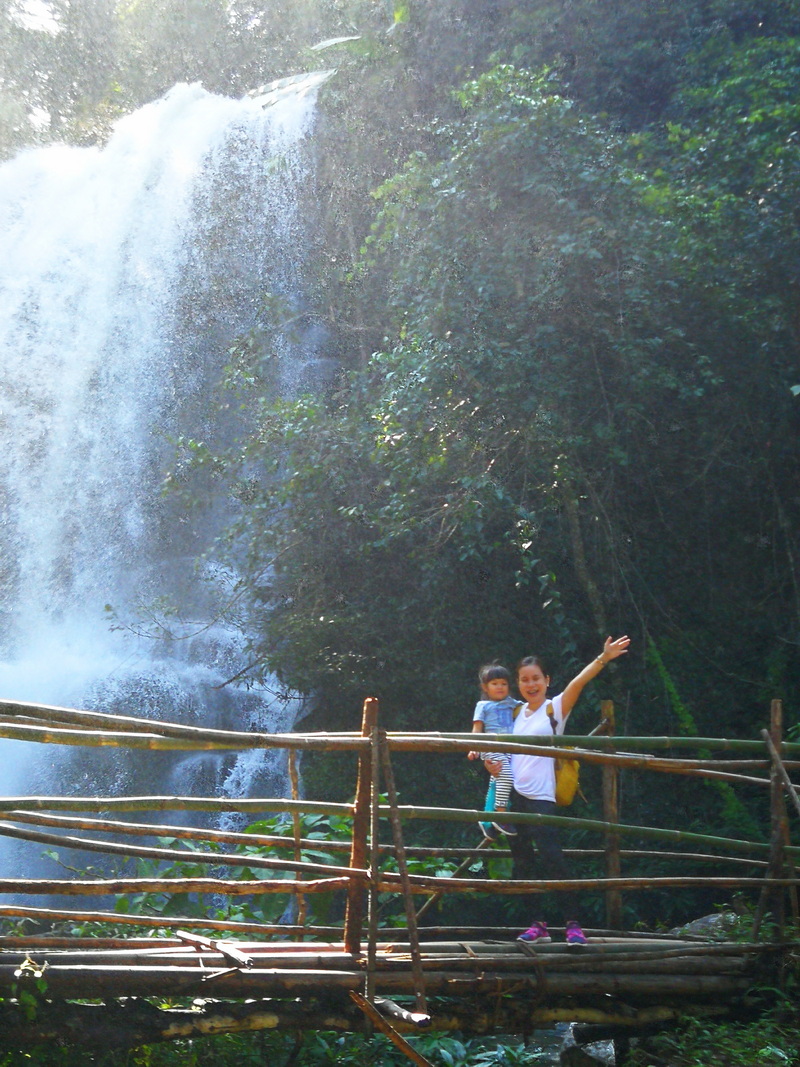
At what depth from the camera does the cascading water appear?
940 centimetres

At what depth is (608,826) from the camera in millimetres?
3572

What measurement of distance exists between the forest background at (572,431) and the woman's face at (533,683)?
3.38 metres

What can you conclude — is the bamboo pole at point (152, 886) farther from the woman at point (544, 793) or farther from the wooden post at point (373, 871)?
the woman at point (544, 793)

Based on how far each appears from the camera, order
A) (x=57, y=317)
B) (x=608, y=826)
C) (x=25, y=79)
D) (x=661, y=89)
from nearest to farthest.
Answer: (x=608, y=826)
(x=661, y=89)
(x=57, y=317)
(x=25, y=79)

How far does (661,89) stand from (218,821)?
7.67 metres

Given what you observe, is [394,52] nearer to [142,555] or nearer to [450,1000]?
[142,555]

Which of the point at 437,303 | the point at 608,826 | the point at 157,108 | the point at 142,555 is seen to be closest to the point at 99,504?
the point at 142,555

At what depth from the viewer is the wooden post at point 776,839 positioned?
3.68m

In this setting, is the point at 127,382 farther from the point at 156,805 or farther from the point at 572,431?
the point at 156,805

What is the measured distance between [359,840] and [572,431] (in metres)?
5.15

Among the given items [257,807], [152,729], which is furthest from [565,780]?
[152,729]

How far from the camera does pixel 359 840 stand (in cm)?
306

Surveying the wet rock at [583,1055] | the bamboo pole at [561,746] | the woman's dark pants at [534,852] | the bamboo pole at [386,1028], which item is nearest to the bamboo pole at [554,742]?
the bamboo pole at [561,746]

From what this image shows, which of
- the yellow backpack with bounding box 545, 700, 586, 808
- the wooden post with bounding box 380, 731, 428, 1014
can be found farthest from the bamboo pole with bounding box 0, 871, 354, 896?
the yellow backpack with bounding box 545, 700, 586, 808
